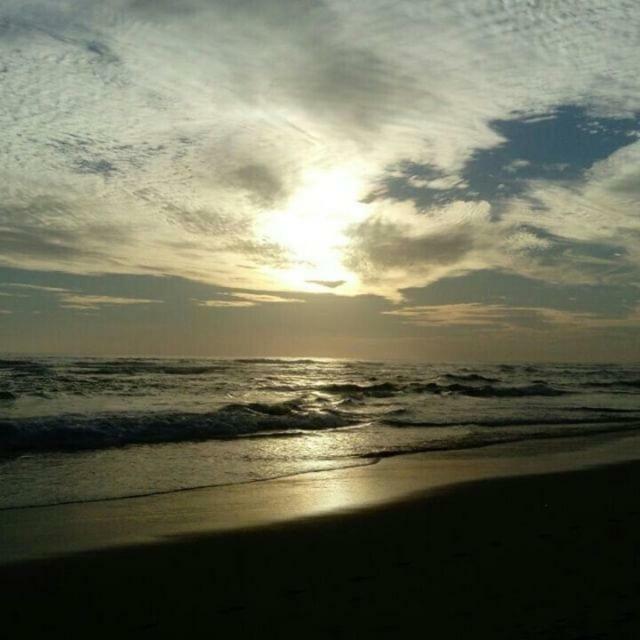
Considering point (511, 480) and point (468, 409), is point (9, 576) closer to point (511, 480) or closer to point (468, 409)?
point (511, 480)

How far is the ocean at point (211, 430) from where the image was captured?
10.9 metres

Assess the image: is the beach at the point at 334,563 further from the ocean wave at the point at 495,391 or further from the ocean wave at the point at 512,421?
the ocean wave at the point at 495,391

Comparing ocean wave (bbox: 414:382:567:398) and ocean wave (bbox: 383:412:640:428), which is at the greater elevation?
ocean wave (bbox: 414:382:567:398)

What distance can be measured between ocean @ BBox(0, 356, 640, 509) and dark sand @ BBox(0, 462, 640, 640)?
10.9 feet

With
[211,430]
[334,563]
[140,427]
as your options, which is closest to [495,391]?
[211,430]

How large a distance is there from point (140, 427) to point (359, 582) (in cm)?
1211

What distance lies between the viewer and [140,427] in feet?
54.2

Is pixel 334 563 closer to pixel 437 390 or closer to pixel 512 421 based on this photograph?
pixel 512 421

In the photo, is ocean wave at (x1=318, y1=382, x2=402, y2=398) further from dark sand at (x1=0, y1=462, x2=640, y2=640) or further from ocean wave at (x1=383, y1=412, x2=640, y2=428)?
dark sand at (x1=0, y1=462, x2=640, y2=640)

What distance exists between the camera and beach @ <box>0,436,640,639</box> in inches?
183

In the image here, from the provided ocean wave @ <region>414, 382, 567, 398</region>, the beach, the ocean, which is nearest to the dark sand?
the beach

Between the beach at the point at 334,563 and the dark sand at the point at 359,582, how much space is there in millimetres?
16

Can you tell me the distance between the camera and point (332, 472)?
1159 centimetres

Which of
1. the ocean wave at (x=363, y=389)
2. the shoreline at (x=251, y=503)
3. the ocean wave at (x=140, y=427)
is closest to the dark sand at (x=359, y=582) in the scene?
the shoreline at (x=251, y=503)
